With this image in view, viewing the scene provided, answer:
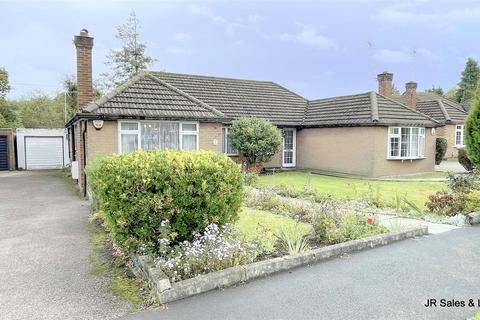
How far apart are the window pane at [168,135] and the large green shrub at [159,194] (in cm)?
864

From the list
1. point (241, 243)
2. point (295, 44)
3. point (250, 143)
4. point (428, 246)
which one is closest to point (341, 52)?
point (295, 44)

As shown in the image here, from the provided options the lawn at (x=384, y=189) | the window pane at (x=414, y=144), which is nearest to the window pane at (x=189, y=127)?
the lawn at (x=384, y=189)

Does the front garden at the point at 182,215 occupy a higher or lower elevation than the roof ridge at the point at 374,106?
lower

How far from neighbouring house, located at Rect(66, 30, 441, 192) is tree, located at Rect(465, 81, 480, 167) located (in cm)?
641

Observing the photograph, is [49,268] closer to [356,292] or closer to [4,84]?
[356,292]

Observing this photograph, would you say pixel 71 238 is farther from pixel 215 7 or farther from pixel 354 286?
pixel 215 7

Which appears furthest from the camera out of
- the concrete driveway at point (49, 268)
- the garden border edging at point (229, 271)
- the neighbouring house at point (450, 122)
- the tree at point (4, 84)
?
the tree at point (4, 84)

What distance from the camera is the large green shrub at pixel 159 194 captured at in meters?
4.82

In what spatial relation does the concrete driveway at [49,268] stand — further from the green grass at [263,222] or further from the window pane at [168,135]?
the window pane at [168,135]

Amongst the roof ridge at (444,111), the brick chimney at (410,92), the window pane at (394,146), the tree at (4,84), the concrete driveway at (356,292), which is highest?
the tree at (4,84)

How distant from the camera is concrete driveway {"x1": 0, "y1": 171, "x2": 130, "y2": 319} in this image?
403 centimetres

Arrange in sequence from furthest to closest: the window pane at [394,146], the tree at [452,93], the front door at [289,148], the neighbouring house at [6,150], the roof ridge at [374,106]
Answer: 1. the tree at [452,93]
2. the neighbouring house at [6,150]
3. the front door at [289,148]
4. the window pane at [394,146]
5. the roof ridge at [374,106]

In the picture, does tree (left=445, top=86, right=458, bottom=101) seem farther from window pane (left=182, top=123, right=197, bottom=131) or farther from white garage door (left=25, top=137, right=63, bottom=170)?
white garage door (left=25, top=137, right=63, bottom=170)

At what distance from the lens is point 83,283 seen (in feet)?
15.7
